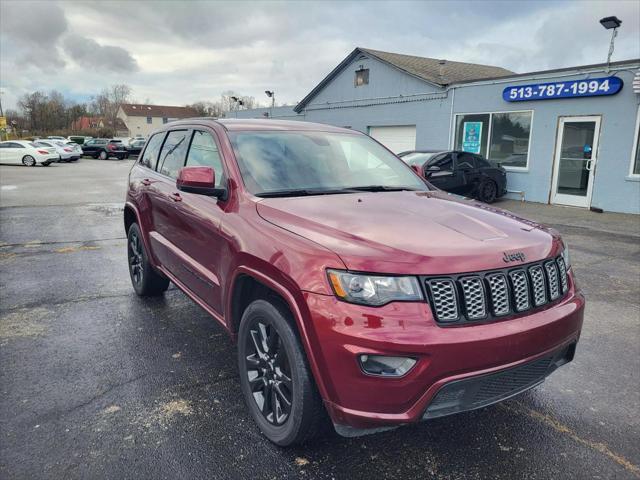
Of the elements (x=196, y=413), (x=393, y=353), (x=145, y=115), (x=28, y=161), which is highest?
(x=145, y=115)

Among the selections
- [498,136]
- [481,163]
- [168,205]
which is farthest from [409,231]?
[498,136]

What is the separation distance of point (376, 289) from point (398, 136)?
17653mm

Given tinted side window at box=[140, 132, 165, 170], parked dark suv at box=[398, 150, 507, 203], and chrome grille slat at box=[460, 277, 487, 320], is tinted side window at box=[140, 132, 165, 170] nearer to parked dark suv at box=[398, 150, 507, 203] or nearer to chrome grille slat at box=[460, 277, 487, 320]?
chrome grille slat at box=[460, 277, 487, 320]

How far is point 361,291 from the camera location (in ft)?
7.06

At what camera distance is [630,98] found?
38.2ft

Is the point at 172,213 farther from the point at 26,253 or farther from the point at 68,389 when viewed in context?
the point at 26,253

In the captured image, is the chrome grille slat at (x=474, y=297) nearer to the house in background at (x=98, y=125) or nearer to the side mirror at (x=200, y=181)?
the side mirror at (x=200, y=181)

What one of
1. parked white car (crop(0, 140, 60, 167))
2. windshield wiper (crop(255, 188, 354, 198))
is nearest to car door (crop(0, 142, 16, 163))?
parked white car (crop(0, 140, 60, 167))

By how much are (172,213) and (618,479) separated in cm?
345

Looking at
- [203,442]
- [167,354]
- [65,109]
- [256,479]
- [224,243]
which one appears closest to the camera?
[256,479]

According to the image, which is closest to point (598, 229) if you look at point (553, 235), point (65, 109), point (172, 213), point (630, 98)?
point (630, 98)

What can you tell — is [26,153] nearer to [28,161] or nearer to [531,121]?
[28,161]

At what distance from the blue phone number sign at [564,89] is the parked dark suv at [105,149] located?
29.6 metres

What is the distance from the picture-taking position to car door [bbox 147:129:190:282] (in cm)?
390
